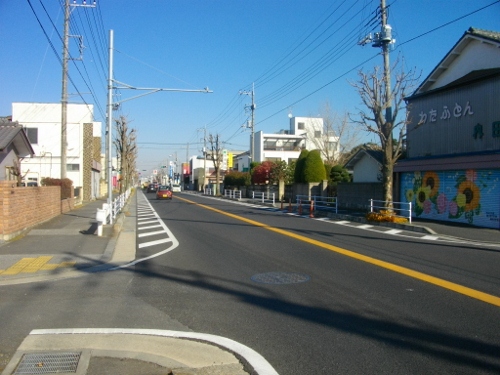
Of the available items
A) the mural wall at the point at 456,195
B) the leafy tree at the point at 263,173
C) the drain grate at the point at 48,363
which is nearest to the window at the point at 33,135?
the leafy tree at the point at 263,173

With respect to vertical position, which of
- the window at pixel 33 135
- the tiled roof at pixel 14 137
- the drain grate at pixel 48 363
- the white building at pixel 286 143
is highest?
the white building at pixel 286 143

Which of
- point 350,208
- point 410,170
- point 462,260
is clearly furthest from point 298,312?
point 350,208

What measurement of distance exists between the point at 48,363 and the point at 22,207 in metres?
13.1

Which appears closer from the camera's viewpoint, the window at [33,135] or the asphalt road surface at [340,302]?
the asphalt road surface at [340,302]

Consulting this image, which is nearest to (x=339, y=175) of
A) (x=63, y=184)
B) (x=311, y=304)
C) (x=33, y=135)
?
(x=63, y=184)

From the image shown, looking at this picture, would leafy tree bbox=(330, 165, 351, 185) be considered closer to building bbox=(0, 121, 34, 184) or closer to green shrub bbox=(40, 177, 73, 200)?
green shrub bbox=(40, 177, 73, 200)

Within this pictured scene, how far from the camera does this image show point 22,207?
56.6 ft

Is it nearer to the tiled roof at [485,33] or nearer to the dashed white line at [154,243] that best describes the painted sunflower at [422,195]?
the tiled roof at [485,33]

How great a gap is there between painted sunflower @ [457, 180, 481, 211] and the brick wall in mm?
18097

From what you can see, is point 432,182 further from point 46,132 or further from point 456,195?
point 46,132

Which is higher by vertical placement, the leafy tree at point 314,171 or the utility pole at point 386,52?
the utility pole at point 386,52

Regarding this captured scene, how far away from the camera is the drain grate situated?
527 centimetres

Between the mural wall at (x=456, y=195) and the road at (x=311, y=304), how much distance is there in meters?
7.63

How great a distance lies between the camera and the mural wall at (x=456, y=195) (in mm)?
20594
